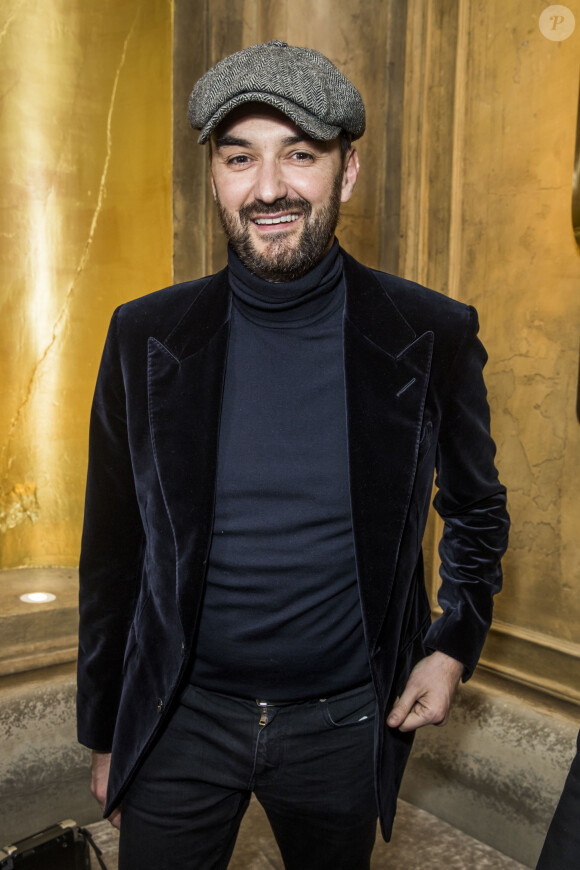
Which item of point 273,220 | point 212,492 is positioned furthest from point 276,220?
point 212,492

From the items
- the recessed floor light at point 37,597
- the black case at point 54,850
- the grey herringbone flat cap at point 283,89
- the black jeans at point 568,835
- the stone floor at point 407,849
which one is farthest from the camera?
the recessed floor light at point 37,597

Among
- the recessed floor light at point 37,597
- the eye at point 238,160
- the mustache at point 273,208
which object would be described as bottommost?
the recessed floor light at point 37,597

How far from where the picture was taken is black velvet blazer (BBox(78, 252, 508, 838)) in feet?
4.87

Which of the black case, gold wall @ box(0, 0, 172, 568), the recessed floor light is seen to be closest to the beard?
the black case

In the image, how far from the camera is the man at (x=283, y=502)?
1.49 m

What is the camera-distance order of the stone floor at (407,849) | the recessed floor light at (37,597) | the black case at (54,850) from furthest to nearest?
the recessed floor light at (37,597) < the stone floor at (407,849) < the black case at (54,850)

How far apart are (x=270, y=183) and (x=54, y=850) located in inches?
69.6

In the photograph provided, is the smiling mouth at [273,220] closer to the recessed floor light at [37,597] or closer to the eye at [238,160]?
the eye at [238,160]

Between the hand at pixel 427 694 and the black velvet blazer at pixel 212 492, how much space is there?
0.07 feet

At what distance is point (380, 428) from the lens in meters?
1.51

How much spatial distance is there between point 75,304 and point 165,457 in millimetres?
2075

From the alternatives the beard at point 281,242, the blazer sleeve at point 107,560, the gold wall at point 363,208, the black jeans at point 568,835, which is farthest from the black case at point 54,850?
the black jeans at point 568,835

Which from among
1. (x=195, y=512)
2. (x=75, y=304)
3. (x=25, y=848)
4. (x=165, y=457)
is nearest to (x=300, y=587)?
(x=195, y=512)

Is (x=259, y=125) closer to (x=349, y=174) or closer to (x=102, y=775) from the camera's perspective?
(x=349, y=174)
